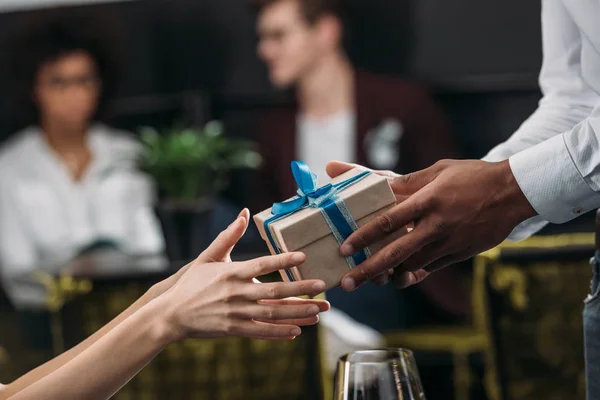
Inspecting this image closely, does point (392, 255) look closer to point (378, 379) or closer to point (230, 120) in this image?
point (378, 379)

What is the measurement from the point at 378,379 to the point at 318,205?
33cm

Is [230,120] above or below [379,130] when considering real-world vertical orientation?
above

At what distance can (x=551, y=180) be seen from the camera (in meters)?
1.13

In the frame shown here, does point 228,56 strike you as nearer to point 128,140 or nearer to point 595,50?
point 128,140

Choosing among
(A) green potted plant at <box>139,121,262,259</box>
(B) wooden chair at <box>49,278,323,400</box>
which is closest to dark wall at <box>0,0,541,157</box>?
(A) green potted plant at <box>139,121,262,259</box>

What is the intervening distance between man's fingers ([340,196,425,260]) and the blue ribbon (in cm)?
2

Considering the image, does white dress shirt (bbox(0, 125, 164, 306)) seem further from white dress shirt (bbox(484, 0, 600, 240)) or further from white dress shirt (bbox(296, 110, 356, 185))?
white dress shirt (bbox(484, 0, 600, 240))

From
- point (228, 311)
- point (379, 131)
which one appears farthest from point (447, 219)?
point (379, 131)

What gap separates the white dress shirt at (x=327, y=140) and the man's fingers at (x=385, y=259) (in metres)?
2.94

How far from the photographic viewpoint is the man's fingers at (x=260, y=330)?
0.96 metres

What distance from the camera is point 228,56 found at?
4.54 m

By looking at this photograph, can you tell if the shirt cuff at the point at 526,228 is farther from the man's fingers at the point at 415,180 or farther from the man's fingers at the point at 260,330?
the man's fingers at the point at 260,330

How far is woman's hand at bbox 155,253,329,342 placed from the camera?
3.10 ft

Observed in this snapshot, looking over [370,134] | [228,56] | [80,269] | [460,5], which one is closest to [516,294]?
[80,269]
